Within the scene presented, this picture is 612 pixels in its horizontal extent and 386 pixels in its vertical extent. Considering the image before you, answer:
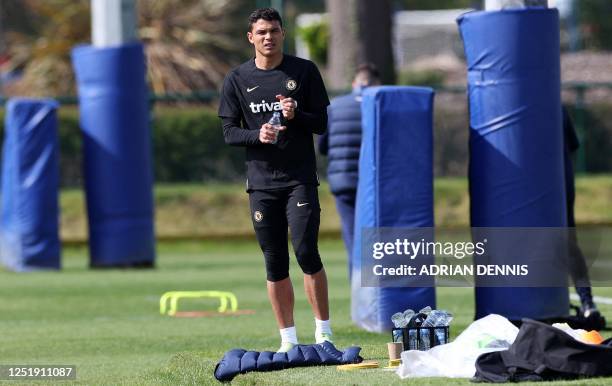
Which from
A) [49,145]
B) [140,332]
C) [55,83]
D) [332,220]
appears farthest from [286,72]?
[55,83]

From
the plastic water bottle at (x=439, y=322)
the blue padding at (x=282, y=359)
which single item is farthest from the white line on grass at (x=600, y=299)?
the blue padding at (x=282, y=359)

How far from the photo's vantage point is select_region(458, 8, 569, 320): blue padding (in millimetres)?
11953

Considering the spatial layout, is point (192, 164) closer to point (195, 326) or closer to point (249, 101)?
point (195, 326)

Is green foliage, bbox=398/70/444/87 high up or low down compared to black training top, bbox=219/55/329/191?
up

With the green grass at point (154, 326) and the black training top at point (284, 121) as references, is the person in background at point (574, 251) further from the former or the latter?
the black training top at point (284, 121)

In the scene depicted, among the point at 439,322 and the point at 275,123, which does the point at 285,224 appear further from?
the point at 439,322

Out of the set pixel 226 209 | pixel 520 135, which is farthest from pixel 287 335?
pixel 226 209

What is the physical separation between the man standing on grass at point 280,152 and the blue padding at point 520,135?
246 cm

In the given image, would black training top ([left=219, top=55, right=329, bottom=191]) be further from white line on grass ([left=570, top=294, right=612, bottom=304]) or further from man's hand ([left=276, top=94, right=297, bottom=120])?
white line on grass ([left=570, top=294, right=612, bottom=304])

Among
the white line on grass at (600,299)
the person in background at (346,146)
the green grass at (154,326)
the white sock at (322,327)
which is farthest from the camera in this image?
the white line on grass at (600,299)

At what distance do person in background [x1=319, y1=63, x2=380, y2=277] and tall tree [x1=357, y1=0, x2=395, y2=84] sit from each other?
12093mm

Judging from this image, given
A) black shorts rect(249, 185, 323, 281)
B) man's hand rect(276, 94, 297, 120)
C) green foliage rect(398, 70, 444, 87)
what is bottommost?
black shorts rect(249, 185, 323, 281)

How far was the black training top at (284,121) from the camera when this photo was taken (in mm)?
9820

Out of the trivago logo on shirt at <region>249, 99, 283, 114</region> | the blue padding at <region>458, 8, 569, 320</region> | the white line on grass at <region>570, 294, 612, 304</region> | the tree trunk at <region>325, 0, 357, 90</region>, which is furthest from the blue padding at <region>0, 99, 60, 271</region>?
the trivago logo on shirt at <region>249, 99, 283, 114</region>
